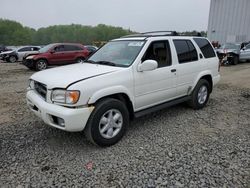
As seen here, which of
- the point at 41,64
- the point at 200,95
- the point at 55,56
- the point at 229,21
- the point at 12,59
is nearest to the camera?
the point at 200,95

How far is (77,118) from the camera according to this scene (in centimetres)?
314

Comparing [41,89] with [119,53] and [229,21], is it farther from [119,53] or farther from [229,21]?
[229,21]

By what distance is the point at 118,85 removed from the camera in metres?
3.54

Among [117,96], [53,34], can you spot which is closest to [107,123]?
[117,96]

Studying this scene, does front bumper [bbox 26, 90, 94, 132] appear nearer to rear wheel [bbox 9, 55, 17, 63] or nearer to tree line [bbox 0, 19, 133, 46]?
rear wheel [bbox 9, 55, 17, 63]

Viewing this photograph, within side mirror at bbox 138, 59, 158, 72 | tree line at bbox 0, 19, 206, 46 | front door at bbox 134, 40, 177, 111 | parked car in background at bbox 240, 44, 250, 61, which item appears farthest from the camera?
tree line at bbox 0, 19, 206, 46

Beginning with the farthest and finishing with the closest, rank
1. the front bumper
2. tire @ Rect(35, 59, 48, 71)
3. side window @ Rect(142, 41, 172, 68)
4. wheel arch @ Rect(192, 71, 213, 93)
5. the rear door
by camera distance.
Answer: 1. tire @ Rect(35, 59, 48, 71)
2. wheel arch @ Rect(192, 71, 213, 93)
3. the rear door
4. side window @ Rect(142, 41, 172, 68)
5. the front bumper

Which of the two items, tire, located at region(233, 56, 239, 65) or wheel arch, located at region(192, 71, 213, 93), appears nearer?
wheel arch, located at region(192, 71, 213, 93)

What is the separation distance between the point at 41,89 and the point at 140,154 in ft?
6.06

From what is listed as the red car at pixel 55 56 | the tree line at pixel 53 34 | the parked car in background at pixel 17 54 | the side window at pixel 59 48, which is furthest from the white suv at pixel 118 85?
the tree line at pixel 53 34

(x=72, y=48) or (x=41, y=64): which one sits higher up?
(x=72, y=48)

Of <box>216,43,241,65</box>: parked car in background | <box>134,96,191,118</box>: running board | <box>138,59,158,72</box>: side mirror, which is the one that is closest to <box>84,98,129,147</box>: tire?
<box>134,96,191,118</box>: running board

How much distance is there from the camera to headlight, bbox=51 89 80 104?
3.12 metres

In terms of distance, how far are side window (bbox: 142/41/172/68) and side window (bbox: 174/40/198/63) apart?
0.96ft
